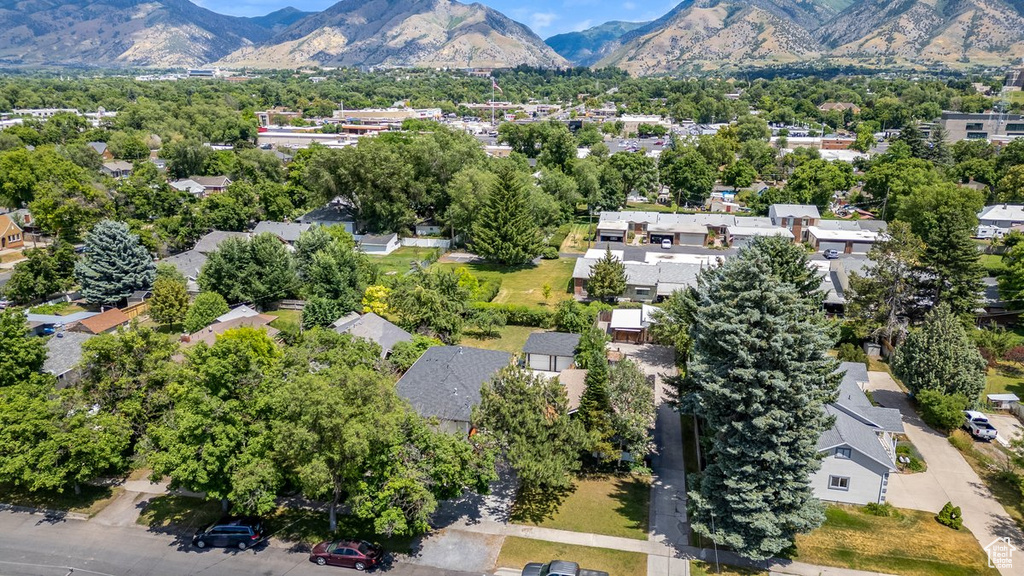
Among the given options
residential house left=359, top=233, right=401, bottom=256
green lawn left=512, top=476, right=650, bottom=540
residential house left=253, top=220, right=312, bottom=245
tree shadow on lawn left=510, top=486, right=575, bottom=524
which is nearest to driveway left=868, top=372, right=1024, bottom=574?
green lawn left=512, top=476, right=650, bottom=540

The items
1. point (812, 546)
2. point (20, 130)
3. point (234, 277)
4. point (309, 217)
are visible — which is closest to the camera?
point (812, 546)

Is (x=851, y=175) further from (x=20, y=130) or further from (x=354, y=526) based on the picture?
(x=20, y=130)

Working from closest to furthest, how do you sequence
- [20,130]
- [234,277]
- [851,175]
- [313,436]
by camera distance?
[313,436], [234,277], [851,175], [20,130]

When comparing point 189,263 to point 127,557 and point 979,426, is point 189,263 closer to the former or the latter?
point 127,557

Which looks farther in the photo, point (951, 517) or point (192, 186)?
point (192, 186)

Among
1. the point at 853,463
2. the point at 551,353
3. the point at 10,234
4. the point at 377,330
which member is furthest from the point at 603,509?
the point at 10,234

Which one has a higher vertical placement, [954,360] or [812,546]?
[954,360]

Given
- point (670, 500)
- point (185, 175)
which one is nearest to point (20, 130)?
point (185, 175)
